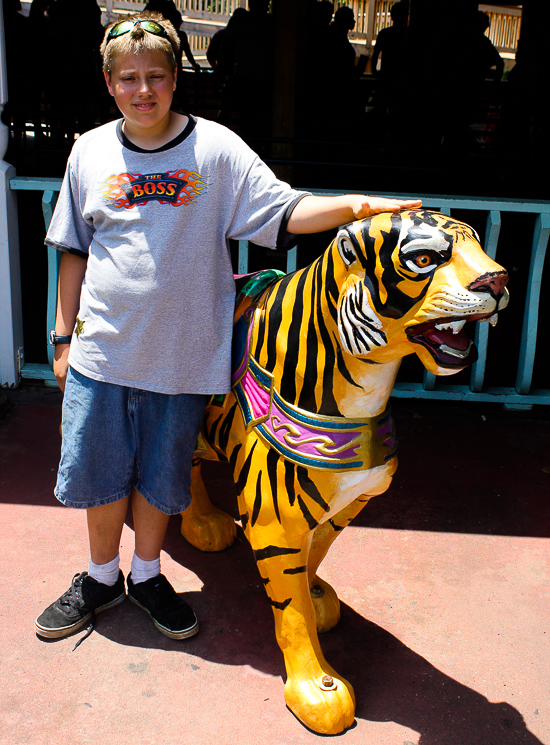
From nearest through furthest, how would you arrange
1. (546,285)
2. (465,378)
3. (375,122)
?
(465,378) → (546,285) → (375,122)

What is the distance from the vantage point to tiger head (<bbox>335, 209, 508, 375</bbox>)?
168 centimetres

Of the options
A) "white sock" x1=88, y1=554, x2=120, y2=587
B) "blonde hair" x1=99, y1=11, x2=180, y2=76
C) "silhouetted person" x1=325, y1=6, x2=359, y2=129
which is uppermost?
"silhouetted person" x1=325, y1=6, x2=359, y2=129

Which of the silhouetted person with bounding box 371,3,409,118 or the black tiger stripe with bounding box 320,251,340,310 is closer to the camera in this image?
the black tiger stripe with bounding box 320,251,340,310

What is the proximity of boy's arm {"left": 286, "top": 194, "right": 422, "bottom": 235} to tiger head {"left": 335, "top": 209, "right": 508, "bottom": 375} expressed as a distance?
5 cm

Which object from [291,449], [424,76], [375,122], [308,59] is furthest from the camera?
[308,59]

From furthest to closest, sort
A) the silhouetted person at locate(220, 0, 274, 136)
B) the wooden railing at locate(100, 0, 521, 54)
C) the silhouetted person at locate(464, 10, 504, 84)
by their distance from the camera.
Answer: the wooden railing at locate(100, 0, 521, 54), the silhouetted person at locate(220, 0, 274, 136), the silhouetted person at locate(464, 10, 504, 84)

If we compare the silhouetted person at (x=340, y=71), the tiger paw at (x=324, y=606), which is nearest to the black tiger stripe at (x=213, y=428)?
the tiger paw at (x=324, y=606)

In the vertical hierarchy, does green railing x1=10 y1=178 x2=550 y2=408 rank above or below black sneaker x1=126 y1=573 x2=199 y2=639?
above

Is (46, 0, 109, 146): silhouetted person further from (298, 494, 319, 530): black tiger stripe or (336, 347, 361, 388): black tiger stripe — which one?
(298, 494, 319, 530): black tiger stripe

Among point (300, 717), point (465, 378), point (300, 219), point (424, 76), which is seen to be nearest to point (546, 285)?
point (465, 378)

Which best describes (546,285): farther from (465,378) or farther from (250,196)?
(250,196)

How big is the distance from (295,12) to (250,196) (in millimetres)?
6233

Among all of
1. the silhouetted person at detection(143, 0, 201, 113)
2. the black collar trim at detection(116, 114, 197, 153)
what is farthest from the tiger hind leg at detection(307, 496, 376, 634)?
the silhouetted person at detection(143, 0, 201, 113)

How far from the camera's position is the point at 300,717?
2121mm
